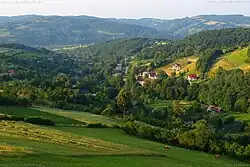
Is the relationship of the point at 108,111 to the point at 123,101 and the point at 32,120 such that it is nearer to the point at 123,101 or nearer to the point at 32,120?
the point at 123,101

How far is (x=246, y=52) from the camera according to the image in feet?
612

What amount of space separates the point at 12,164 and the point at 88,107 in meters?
77.0

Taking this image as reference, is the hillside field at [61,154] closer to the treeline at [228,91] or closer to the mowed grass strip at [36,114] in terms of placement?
the mowed grass strip at [36,114]

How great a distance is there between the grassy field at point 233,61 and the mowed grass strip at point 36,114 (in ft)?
391

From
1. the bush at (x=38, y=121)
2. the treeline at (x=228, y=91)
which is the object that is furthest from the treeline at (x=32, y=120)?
the treeline at (x=228, y=91)

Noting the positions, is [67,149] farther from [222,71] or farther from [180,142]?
[222,71]

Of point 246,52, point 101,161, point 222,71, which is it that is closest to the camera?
point 101,161

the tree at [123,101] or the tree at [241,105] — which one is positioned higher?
the tree at [123,101]

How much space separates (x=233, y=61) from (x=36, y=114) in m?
134

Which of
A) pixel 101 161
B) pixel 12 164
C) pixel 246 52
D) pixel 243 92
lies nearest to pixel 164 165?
pixel 101 161

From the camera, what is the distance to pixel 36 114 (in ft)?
236

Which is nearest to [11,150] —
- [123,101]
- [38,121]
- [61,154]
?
[61,154]

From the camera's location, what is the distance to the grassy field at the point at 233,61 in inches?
7143

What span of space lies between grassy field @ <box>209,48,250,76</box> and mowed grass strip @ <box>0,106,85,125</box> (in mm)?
119297
